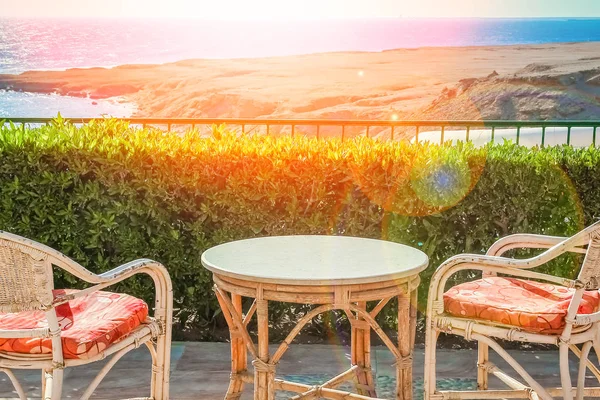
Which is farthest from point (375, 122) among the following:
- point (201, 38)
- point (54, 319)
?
point (201, 38)

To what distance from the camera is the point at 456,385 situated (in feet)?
11.2

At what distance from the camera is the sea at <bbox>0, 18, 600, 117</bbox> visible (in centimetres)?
3269

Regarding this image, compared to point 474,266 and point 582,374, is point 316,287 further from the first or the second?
point 582,374

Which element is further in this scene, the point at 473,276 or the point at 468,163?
the point at 473,276

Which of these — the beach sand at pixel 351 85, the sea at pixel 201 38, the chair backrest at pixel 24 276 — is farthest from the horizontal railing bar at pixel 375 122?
the beach sand at pixel 351 85

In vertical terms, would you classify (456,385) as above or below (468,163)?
below

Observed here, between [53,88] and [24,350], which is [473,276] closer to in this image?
[24,350]

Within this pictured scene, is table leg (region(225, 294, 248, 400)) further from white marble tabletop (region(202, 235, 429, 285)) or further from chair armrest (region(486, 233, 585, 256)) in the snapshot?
chair armrest (region(486, 233, 585, 256))

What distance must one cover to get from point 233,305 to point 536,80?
1456 inches

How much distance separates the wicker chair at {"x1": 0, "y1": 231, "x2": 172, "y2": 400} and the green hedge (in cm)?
118

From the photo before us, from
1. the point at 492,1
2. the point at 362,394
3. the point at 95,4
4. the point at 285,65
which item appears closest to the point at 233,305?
the point at 362,394

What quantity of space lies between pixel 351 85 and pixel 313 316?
3625 centimetres

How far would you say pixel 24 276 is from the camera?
215 cm

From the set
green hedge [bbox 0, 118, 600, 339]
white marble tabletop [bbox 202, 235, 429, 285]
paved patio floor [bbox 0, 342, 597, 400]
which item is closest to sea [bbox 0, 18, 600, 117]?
green hedge [bbox 0, 118, 600, 339]
